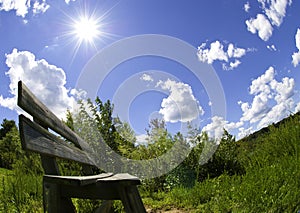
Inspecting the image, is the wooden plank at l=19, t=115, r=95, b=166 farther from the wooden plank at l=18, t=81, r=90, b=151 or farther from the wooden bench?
the wooden plank at l=18, t=81, r=90, b=151

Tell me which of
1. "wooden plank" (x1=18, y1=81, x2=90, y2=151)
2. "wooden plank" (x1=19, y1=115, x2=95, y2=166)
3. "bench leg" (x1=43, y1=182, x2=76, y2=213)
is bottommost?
"bench leg" (x1=43, y1=182, x2=76, y2=213)

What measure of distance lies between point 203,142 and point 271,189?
12.6 ft

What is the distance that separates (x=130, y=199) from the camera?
159 centimetres

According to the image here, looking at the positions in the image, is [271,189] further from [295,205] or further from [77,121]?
[77,121]

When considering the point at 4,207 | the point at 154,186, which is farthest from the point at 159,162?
Result: the point at 4,207

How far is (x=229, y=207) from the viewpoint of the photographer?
3055mm

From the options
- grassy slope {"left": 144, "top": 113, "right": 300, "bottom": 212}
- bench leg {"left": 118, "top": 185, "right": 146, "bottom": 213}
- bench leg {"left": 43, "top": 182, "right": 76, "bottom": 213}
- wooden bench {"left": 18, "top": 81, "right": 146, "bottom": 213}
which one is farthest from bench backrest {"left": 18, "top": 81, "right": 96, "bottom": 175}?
grassy slope {"left": 144, "top": 113, "right": 300, "bottom": 212}

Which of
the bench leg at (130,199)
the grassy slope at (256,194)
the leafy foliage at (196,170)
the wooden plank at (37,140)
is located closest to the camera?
the wooden plank at (37,140)

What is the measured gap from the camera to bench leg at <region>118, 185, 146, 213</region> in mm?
1582

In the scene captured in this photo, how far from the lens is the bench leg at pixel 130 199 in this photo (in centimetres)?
158

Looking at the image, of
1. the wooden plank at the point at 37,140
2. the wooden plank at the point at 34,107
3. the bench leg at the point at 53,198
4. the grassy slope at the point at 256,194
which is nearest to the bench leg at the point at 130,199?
the bench leg at the point at 53,198

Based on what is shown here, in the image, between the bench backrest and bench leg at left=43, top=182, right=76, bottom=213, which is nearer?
the bench backrest

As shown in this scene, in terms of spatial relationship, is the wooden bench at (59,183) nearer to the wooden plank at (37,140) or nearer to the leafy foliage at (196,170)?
the wooden plank at (37,140)

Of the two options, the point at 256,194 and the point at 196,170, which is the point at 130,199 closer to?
the point at 256,194
